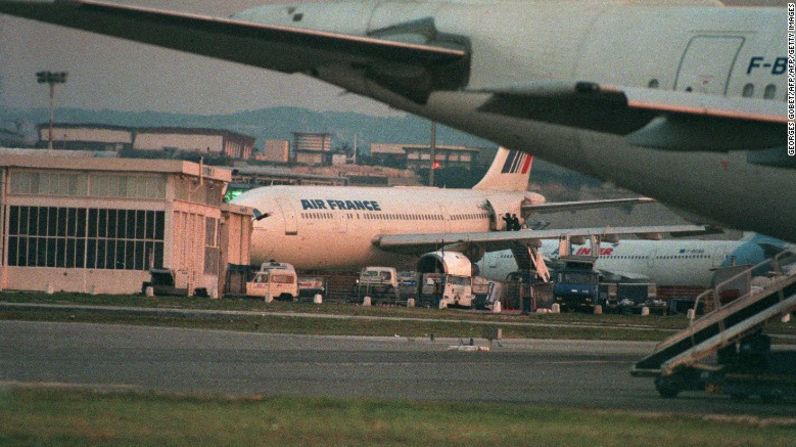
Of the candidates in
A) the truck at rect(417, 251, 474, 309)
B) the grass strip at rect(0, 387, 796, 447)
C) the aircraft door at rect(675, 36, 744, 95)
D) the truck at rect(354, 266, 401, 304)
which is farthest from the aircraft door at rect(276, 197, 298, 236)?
the grass strip at rect(0, 387, 796, 447)

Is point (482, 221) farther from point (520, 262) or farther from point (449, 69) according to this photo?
point (449, 69)

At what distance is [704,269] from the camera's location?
289 ft

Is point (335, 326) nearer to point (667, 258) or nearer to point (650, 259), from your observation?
point (667, 258)

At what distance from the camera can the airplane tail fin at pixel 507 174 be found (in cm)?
Result: 8888

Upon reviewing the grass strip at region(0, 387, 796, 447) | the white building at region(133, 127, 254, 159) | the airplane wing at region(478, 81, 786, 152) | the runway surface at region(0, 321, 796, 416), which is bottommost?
the grass strip at region(0, 387, 796, 447)

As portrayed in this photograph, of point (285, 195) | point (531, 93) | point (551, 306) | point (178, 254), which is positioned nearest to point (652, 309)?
point (551, 306)

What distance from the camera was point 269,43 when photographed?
1822 cm

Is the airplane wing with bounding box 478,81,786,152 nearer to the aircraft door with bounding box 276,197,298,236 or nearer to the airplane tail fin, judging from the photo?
the aircraft door with bounding box 276,197,298,236

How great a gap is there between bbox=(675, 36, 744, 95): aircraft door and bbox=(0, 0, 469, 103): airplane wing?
3270 mm

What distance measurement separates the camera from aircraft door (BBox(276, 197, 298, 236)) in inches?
2908

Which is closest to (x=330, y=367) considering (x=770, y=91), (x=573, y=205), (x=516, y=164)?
(x=770, y=91)

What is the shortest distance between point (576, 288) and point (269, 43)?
55.0 meters

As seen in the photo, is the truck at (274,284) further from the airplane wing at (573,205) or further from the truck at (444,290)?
the airplane wing at (573,205)

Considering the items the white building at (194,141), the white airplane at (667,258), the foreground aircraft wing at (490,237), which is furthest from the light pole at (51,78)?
the white airplane at (667,258)
